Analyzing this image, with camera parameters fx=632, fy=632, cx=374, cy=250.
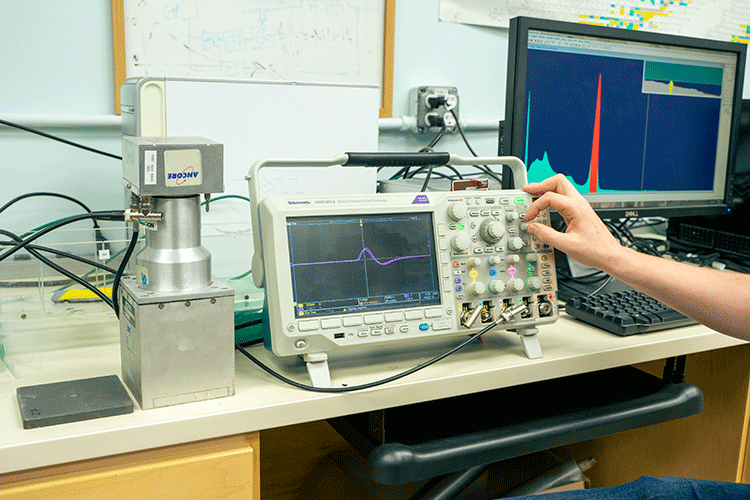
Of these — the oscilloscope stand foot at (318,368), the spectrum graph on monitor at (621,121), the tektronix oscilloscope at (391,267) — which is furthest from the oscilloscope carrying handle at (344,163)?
the spectrum graph on monitor at (621,121)

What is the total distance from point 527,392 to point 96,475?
62 centimetres

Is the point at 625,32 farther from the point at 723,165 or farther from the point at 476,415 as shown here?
the point at 476,415

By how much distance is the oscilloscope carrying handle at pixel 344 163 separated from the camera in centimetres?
75

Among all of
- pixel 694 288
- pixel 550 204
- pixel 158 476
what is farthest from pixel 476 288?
pixel 158 476

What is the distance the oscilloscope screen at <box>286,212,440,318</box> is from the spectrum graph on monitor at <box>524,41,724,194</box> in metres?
0.40

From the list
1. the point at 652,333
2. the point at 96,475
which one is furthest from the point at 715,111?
the point at 96,475

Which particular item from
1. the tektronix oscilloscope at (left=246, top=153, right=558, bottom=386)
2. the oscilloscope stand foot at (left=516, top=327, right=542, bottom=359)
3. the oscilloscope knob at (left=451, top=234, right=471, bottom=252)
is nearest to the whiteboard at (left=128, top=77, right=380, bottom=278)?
the tektronix oscilloscope at (left=246, top=153, right=558, bottom=386)

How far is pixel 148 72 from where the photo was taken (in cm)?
131

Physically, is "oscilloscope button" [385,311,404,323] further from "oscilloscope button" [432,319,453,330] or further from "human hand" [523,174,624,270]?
"human hand" [523,174,624,270]

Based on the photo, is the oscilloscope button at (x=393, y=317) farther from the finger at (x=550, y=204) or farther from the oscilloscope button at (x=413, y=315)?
the finger at (x=550, y=204)

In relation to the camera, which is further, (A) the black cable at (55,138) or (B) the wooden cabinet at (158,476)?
(A) the black cable at (55,138)

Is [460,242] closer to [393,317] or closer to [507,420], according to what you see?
[393,317]

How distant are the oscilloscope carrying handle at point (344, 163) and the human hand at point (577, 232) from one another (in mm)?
76

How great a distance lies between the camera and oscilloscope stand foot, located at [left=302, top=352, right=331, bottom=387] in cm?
72
